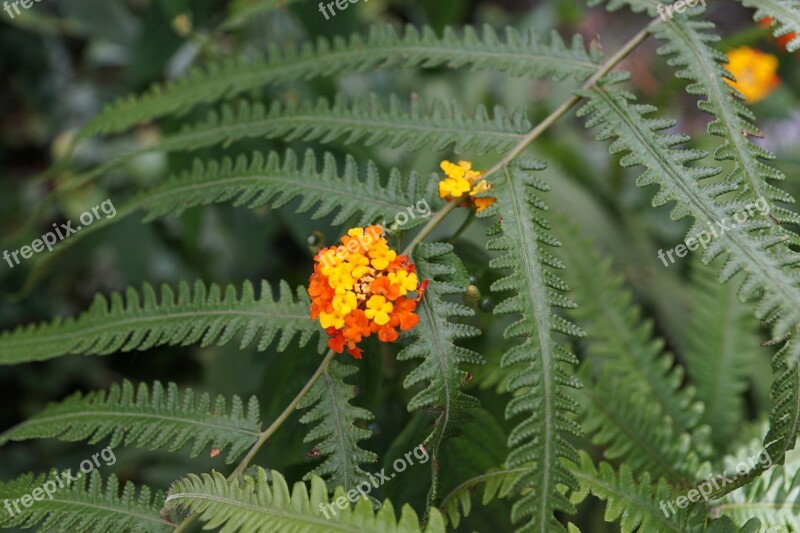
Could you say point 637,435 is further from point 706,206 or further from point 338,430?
point 338,430

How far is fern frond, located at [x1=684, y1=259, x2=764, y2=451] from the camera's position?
195 centimetres

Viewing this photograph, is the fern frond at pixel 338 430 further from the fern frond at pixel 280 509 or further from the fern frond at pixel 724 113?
the fern frond at pixel 724 113

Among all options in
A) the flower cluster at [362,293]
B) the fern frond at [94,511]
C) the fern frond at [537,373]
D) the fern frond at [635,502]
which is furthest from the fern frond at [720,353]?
the fern frond at [94,511]

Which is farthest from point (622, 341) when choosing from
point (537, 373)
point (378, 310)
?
point (378, 310)

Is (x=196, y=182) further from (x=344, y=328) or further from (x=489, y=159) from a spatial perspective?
(x=489, y=159)

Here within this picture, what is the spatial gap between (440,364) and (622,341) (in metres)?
0.98

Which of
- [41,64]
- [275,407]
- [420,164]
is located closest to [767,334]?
[420,164]

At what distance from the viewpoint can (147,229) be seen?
2.53m

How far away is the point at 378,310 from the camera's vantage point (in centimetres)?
122

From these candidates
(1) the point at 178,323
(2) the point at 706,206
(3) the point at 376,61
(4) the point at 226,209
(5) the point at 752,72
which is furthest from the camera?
(5) the point at 752,72

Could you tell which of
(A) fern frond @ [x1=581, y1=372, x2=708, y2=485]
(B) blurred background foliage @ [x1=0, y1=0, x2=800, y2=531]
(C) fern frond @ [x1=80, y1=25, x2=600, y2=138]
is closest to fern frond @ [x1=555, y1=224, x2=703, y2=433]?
(A) fern frond @ [x1=581, y1=372, x2=708, y2=485]

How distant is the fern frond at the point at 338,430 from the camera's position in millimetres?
1238

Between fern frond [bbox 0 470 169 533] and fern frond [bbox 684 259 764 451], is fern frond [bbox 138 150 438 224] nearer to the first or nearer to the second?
fern frond [bbox 0 470 169 533]

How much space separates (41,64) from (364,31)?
1627 mm
